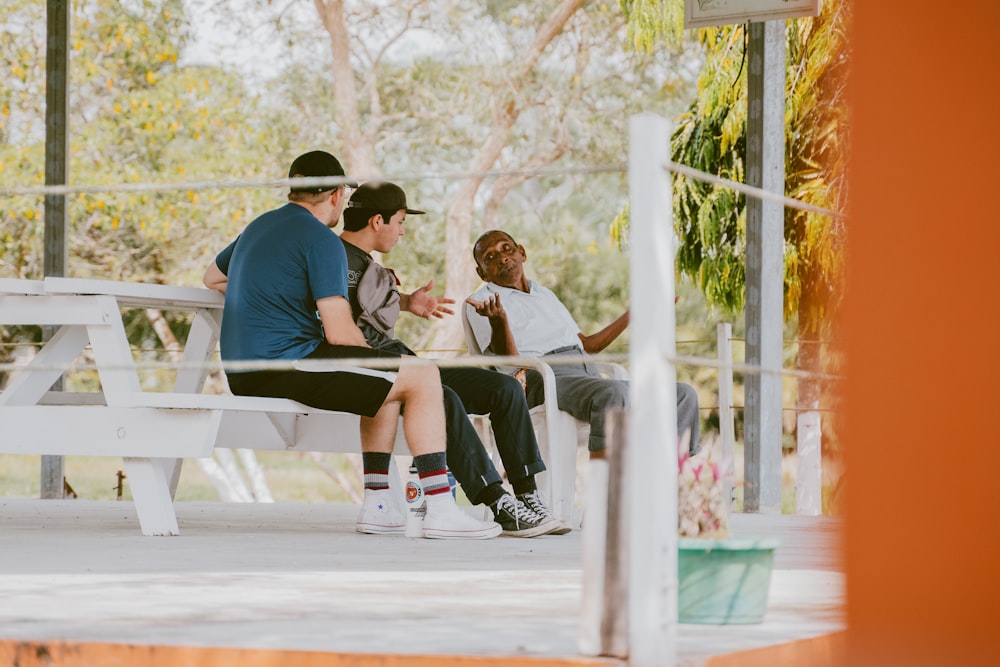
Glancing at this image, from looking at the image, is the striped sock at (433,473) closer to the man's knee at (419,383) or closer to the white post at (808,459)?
the man's knee at (419,383)

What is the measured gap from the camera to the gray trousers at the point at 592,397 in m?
3.81

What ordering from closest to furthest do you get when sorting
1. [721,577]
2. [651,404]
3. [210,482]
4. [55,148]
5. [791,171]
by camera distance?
1. [651,404]
2. [721,577]
3. [55,148]
4. [791,171]
5. [210,482]

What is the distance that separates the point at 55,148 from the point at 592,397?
2562 mm

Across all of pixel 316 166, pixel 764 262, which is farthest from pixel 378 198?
pixel 764 262

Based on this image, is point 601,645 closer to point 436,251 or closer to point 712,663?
point 712,663

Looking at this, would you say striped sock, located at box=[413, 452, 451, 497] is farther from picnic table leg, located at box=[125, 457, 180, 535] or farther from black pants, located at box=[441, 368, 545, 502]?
picnic table leg, located at box=[125, 457, 180, 535]

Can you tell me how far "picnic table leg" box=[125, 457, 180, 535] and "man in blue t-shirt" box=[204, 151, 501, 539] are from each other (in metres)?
0.28

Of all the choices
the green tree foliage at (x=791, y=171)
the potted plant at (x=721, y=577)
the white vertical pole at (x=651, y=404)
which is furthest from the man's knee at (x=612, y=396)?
the green tree foliage at (x=791, y=171)

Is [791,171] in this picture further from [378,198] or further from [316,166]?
[316,166]

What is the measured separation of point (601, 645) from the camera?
1666 mm

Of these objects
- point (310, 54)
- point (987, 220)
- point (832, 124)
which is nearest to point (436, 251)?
point (310, 54)

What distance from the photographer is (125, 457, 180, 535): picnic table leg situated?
337 cm

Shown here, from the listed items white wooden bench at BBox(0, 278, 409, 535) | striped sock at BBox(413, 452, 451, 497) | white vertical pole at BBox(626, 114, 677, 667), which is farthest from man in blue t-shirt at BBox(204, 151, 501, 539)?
white vertical pole at BBox(626, 114, 677, 667)

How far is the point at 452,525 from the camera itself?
3.38 metres
